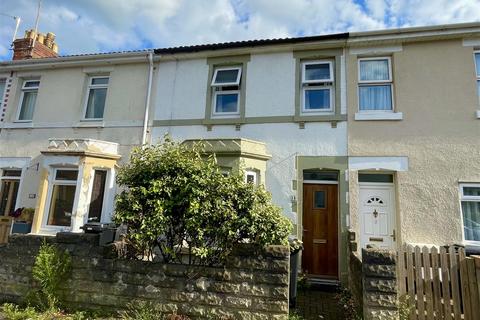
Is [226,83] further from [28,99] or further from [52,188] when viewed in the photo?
[28,99]

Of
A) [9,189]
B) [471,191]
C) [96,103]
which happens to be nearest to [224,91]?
[96,103]

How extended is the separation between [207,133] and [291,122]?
2438 millimetres

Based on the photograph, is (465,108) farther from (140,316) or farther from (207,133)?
(140,316)

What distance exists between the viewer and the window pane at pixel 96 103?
32.4ft

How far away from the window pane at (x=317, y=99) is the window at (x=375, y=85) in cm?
86

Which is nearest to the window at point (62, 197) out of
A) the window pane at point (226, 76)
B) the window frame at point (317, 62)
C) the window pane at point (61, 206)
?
the window pane at point (61, 206)

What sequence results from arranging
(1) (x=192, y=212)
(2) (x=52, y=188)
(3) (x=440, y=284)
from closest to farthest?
(3) (x=440, y=284) → (1) (x=192, y=212) → (2) (x=52, y=188)

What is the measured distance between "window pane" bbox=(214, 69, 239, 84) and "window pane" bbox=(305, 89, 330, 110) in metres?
2.24

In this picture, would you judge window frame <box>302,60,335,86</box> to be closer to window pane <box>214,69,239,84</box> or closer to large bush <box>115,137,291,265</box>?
window pane <box>214,69,239,84</box>

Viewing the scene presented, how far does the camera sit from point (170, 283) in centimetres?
455

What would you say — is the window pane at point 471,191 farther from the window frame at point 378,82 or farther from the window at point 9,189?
the window at point 9,189

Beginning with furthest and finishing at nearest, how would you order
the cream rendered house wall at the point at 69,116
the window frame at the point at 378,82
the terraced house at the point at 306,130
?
1. the cream rendered house wall at the point at 69,116
2. the window frame at the point at 378,82
3. the terraced house at the point at 306,130

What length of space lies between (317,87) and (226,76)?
9.07 feet

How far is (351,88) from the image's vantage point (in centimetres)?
792
